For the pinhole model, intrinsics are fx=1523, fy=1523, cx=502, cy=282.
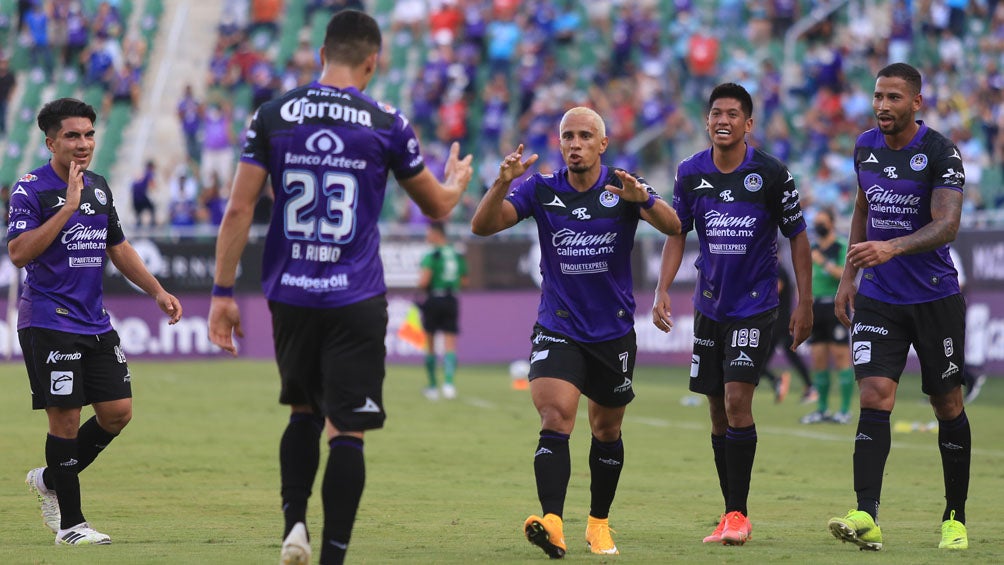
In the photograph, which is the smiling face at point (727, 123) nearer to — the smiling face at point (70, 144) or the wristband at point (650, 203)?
the wristband at point (650, 203)

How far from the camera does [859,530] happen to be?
27.6ft

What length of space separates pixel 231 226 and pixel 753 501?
225 inches

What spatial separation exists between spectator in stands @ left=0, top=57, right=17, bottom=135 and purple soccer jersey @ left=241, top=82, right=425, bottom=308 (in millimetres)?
27376

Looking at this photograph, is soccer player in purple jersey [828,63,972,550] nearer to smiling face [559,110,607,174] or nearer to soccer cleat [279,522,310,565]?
smiling face [559,110,607,174]

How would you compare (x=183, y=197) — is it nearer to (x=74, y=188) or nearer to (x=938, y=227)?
(x=74, y=188)

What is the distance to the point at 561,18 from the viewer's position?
34688mm

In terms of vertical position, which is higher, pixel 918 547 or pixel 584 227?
pixel 584 227

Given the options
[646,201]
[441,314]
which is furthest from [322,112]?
[441,314]

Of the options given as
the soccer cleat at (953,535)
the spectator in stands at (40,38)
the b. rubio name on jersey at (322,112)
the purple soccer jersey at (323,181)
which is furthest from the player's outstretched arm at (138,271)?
the spectator in stands at (40,38)

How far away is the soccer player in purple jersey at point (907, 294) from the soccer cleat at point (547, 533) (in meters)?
1.84

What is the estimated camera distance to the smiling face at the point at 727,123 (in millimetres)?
9297

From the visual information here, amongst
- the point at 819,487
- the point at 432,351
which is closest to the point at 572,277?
the point at 819,487

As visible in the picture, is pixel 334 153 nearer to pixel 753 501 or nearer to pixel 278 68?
pixel 753 501

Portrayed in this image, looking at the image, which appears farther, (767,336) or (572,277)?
(767,336)
